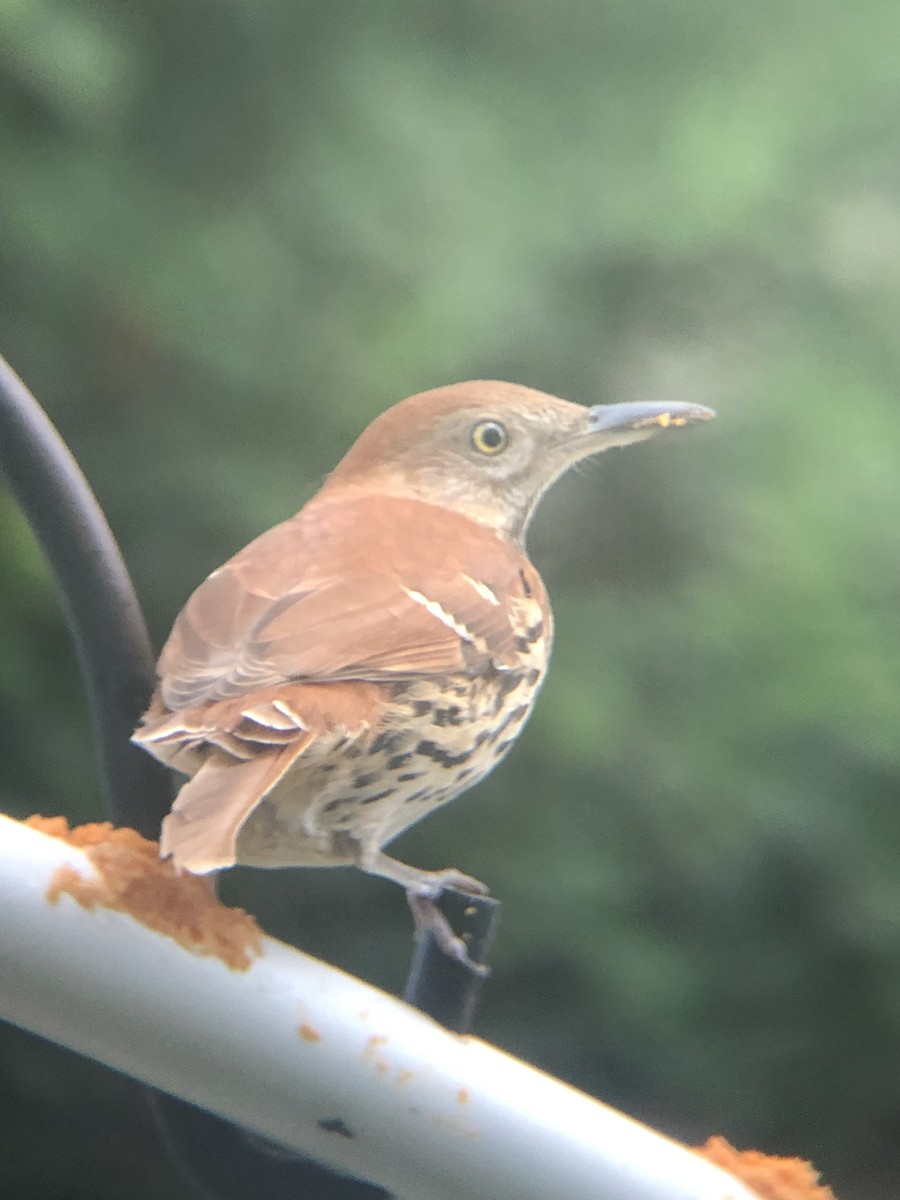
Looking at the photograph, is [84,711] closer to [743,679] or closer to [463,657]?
[743,679]

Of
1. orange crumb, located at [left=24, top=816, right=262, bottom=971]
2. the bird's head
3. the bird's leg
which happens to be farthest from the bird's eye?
orange crumb, located at [left=24, top=816, right=262, bottom=971]

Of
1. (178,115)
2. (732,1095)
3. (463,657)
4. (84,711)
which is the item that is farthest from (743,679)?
(463,657)

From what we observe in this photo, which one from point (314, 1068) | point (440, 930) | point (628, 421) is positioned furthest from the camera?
point (628, 421)

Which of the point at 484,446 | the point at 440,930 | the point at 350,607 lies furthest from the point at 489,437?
the point at 440,930

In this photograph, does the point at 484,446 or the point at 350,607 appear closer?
the point at 350,607

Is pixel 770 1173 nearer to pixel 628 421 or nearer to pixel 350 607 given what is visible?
pixel 350 607

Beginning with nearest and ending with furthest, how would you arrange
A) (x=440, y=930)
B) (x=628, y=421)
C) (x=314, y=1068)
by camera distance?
(x=314, y=1068)
(x=440, y=930)
(x=628, y=421)

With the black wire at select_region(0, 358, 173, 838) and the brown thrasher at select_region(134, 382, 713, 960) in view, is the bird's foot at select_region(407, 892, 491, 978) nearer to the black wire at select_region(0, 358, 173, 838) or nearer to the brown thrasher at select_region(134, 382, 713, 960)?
the brown thrasher at select_region(134, 382, 713, 960)
